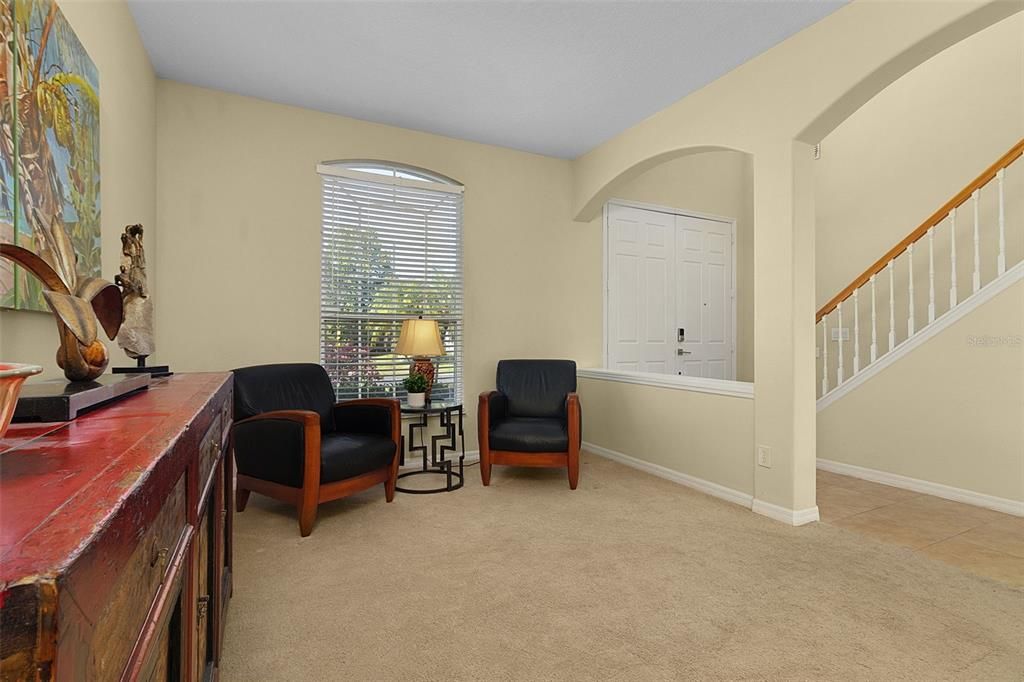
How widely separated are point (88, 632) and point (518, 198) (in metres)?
4.58

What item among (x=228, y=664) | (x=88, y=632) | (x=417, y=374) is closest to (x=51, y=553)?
(x=88, y=632)

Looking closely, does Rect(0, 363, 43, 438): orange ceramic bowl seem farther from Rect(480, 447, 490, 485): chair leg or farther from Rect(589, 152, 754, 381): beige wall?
Rect(589, 152, 754, 381): beige wall

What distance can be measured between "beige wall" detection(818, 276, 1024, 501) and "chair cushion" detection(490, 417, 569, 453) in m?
2.44

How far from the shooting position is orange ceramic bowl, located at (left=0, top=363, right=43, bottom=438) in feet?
2.03

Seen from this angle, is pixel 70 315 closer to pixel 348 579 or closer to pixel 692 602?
pixel 348 579

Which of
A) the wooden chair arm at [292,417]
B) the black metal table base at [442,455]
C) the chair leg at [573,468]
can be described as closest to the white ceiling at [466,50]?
the wooden chair arm at [292,417]

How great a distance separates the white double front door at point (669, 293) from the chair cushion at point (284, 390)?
2802 millimetres

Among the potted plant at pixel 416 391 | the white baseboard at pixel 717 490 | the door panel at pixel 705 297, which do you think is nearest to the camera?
the white baseboard at pixel 717 490

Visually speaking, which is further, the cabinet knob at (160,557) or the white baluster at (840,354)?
the white baluster at (840,354)

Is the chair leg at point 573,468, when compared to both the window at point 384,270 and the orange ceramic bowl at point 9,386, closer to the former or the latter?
the window at point 384,270

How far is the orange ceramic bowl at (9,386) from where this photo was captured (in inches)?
24.4

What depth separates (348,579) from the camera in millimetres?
2277

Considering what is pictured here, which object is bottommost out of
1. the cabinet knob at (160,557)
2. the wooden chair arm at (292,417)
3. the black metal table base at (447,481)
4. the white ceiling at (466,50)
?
the black metal table base at (447,481)

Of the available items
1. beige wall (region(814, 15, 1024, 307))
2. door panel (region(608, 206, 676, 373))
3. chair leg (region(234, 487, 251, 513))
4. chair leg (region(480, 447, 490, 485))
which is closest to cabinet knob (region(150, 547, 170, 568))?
chair leg (region(234, 487, 251, 513))
